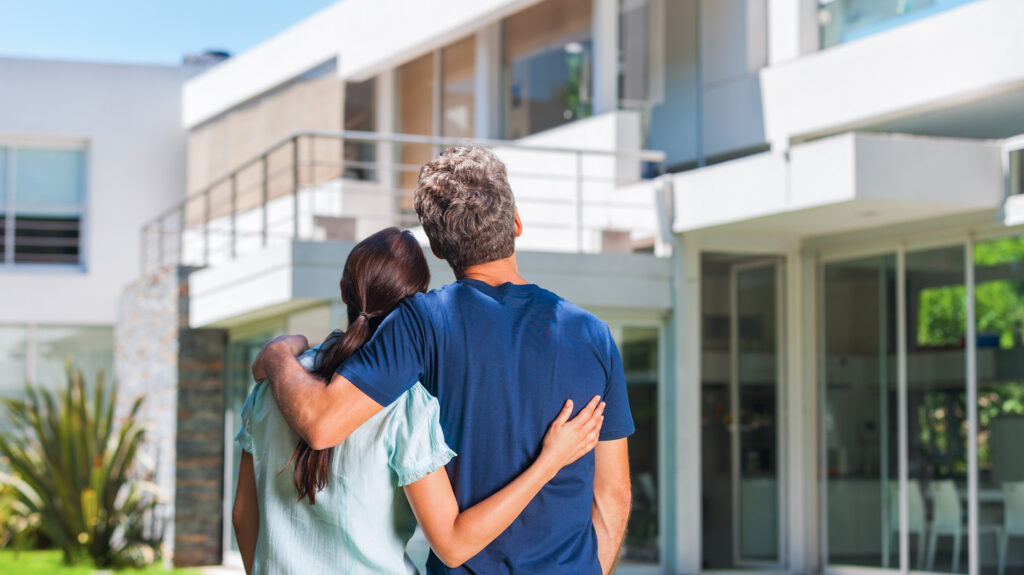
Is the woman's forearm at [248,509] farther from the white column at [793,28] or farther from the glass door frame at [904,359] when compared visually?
the white column at [793,28]

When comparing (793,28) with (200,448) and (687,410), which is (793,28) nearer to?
(687,410)

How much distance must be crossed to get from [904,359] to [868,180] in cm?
205

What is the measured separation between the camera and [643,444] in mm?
10359

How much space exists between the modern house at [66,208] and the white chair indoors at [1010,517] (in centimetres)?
1192

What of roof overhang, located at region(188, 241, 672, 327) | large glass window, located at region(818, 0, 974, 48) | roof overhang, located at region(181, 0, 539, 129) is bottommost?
roof overhang, located at region(188, 241, 672, 327)

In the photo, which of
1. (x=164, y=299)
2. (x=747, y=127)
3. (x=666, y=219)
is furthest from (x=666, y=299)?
(x=164, y=299)

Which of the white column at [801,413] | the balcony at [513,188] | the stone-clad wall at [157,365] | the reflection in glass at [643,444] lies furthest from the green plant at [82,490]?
the white column at [801,413]

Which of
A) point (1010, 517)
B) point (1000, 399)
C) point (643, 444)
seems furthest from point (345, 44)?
point (1010, 517)

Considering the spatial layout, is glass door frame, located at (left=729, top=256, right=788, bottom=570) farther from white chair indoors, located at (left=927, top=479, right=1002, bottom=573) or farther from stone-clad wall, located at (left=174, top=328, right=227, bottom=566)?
stone-clad wall, located at (left=174, top=328, right=227, bottom=566)

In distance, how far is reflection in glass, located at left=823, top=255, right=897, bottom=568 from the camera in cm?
968

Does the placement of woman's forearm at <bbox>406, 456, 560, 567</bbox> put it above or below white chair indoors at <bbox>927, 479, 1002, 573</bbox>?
above

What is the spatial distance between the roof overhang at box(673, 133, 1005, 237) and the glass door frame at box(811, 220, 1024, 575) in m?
0.24

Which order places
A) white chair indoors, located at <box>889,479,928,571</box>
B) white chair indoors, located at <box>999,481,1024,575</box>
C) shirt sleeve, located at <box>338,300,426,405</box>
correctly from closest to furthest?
1. shirt sleeve, located at <box>338,300,426,405</box>
2. white chair indoors, located at <box>999,481,1024,575</box>
3. white chair indoors, located at <box>889,479,928,571</box>

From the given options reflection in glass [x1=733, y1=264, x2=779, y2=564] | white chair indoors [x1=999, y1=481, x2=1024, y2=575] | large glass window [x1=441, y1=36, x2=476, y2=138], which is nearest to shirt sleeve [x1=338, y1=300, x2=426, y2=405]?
white chair indoors [x1=999, y1=481, x2=1024, y2=575]
